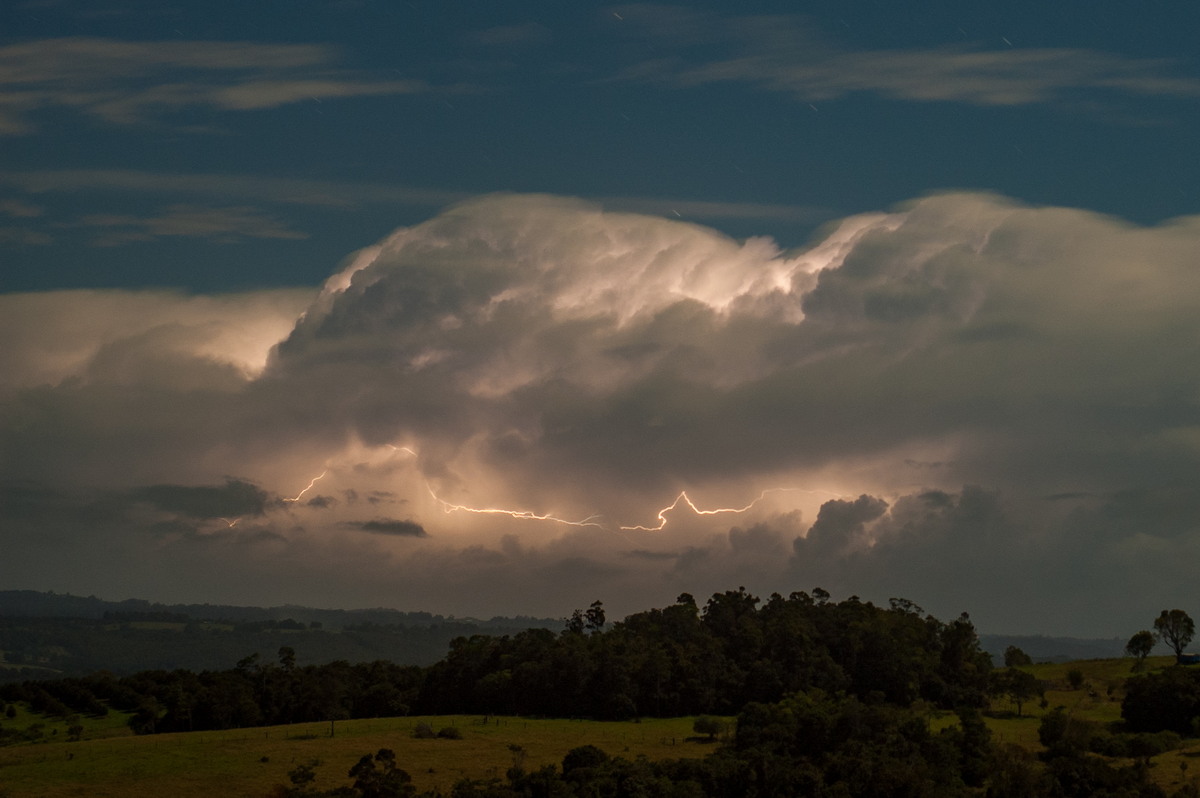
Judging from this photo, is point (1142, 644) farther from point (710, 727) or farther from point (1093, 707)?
point (710, 727)

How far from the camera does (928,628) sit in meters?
186

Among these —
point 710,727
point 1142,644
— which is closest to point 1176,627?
point 1142,644

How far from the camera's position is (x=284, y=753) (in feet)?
398

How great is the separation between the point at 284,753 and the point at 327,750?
432 centimetres

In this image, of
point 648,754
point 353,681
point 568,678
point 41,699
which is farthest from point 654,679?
point 41,699

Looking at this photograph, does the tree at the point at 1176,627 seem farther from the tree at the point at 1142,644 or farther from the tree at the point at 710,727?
the tree at the point at 710,727

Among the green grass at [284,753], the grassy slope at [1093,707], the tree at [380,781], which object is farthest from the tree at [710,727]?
the tree at [380,781]

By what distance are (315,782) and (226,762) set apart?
45.0 ft

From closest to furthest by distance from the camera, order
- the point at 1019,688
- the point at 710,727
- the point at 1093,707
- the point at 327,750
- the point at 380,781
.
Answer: the point at 380,781
the point at 327,750
the point at 710,727
the point at 1093,707
the point at 1019,688

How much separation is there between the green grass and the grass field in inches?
4.4

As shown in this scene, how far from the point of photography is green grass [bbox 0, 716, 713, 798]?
108312 millimetres

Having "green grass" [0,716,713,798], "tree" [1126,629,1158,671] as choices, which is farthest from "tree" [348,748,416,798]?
"tree" [1126,629,1158,671]

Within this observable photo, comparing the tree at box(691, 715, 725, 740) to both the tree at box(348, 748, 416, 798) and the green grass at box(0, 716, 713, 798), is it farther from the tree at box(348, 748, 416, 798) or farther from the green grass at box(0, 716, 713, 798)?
the tree at box(348, 748, 416, 798)

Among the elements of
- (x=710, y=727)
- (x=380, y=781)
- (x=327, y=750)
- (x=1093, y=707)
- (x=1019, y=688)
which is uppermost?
(x=1019, y=688)
